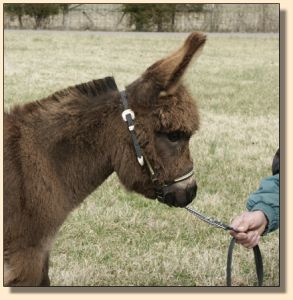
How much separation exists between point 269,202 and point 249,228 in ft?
0.82

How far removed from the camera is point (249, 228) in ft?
12.5

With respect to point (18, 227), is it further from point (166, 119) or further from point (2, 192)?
point (166, 119)

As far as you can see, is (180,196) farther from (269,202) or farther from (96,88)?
(96,88)

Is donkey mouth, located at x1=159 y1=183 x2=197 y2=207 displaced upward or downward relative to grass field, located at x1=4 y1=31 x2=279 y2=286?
upward

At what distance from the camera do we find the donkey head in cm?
363

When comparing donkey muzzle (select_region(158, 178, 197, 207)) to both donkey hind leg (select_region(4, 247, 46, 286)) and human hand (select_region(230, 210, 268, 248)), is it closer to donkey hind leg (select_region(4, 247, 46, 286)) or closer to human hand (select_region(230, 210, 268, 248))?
human hand (select_region(230, 210, 268, 248))

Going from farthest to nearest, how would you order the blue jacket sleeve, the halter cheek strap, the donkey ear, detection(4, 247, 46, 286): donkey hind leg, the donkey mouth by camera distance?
the blue jacket sleeve, the donkey mouth, the halter cheek strap, detection(4, 247, 46, 286): donkey hind leg, the donkey ear

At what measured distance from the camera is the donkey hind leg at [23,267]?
354cm

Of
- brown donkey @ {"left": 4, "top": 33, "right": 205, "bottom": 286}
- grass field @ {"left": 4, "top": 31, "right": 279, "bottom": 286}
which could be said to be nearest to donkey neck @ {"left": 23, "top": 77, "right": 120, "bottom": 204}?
brown donkey @ {"left": 4, "top": 33, "right": 205, "bottom": 286}

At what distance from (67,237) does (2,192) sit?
2.14 m

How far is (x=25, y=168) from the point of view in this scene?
3.61 m

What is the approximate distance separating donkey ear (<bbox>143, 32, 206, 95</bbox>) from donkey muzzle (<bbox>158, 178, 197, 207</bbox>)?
62 cm

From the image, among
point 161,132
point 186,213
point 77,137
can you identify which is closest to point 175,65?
point 161,132

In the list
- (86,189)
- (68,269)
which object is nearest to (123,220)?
(68,269)
